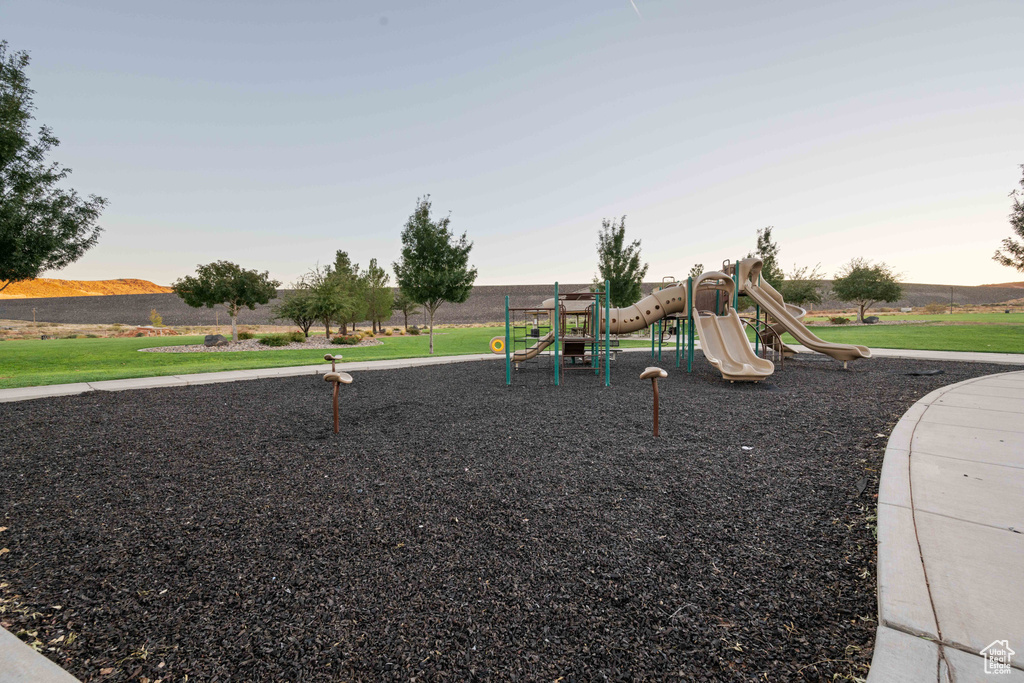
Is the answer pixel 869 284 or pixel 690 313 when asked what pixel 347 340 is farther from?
pixel 869 284

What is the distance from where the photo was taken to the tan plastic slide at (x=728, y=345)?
Answer: 9727 mm

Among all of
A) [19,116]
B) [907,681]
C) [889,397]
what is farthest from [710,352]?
[19,116]

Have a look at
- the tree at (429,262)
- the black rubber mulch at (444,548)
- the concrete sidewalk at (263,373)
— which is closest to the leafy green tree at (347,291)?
the tree at (429,262)

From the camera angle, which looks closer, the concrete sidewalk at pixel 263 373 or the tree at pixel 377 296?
the concrete sidewalk at pixel 263 373

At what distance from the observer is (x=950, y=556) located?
8.12 ft

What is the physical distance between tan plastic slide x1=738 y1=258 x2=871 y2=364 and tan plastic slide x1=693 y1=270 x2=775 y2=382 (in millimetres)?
1281

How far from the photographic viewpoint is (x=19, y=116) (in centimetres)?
1595

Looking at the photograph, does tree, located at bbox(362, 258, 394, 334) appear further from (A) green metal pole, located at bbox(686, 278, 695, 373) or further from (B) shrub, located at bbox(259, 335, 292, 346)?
Answer: (A) green metal pole, located at bbox(686, 278, 695, 373)

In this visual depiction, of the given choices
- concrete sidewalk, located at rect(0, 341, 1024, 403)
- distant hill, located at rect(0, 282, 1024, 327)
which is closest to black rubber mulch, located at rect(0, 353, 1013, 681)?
concrete sidewalk, located at rect(0, 341, 1024, 403)

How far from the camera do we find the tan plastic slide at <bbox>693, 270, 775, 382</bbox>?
9.73 metres

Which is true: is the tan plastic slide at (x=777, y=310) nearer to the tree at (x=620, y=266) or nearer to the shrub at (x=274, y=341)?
the tree at (x=620, y=266)

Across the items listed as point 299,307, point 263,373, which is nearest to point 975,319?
point 263,373

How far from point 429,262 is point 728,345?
1499 cm

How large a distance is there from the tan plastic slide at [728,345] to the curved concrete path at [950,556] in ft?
15.9
